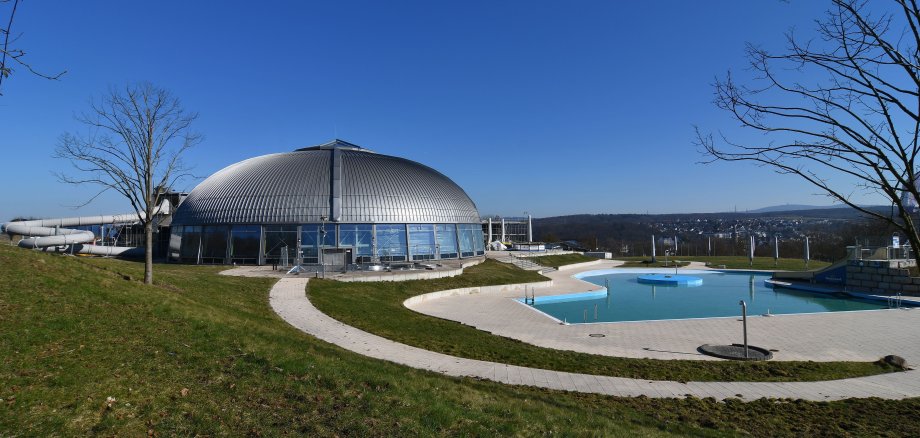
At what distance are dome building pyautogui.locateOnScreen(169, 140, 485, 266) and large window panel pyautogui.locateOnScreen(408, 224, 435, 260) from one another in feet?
0.25

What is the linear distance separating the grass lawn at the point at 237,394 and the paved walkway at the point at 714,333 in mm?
6303

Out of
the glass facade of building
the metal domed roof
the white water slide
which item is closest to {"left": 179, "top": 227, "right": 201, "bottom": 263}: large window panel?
the glass facade of building

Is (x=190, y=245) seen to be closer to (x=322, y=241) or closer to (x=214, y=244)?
(x=214, y=244)

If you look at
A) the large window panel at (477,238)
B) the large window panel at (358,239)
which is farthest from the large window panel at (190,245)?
the large window panel at (477,238)

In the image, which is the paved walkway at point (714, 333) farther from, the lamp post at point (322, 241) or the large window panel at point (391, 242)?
the large window panel at point (391, 242)

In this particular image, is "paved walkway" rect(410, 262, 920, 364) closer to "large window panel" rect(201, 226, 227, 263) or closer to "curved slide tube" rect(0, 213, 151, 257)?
"large window panel" rect(201, 226, 227, 263)

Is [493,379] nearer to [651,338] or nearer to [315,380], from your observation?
[315,380]

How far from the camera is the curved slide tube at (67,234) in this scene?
34.5 m

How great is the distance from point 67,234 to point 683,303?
141 feet

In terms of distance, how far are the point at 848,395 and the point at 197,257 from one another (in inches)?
1446

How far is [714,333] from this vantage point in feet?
59.4

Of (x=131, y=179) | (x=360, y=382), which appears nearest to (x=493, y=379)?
(x=360, y=382)

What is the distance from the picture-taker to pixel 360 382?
783 centimetres

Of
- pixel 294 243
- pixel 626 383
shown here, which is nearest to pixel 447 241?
pixel 294 243
